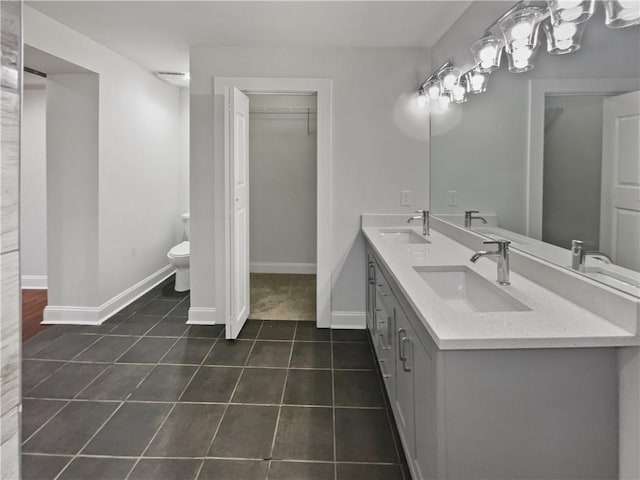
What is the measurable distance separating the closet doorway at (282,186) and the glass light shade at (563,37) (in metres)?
4.07

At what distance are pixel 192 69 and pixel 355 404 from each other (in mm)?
2954

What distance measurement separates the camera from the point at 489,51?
2.15 meters

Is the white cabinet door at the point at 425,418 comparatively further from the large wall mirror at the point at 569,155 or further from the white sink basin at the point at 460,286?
the large wall mirror at the point at 569,155

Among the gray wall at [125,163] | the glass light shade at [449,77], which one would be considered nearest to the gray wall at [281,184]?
the gray wall at [125,163]

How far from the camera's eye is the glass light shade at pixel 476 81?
2.39m

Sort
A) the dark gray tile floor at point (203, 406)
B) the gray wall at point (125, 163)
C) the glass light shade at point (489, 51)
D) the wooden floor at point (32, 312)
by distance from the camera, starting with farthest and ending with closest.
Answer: the wooden floor at point (32, 312)
the gray wall at point (125, 163)
the glass light shade at point (489, 51)
the dark gray tile floor at point (203, 406)

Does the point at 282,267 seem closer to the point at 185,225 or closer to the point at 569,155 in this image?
the point at 185,225

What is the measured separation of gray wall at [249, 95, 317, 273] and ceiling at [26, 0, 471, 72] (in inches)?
77.6

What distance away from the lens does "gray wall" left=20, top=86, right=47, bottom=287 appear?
186 inches

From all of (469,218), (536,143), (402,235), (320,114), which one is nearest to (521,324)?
(536,143)

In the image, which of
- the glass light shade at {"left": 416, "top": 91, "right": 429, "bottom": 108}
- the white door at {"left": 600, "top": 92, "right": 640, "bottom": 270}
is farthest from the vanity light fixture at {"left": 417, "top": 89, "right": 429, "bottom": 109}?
the white door at {"left": 600, "top": 92, "right": 640, "bottom": 270}

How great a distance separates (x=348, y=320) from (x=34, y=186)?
3861mm

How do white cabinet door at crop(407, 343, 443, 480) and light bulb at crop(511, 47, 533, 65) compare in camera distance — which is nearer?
white cabinet door at crop(407, 343, 443, 480)

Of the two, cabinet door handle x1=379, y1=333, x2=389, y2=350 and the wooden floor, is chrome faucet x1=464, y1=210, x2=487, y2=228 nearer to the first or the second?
cabinet door handle x1=379, y1=333, x2=389, y2=350
